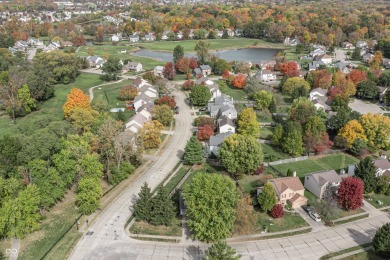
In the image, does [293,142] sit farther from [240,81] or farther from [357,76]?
[357,76]

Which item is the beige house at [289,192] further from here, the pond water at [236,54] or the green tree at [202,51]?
the pond water at [236,54]

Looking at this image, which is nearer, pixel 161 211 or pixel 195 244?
pixel 195 244

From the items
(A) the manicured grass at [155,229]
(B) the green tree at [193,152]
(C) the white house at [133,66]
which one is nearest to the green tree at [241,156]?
(B) the green tree at [193,152]

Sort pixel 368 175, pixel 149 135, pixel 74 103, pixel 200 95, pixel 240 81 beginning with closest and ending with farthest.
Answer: pixel 368 175 < pixel 149 135 < pixel 74 103 < pixel 200 95 < pixel 240 81

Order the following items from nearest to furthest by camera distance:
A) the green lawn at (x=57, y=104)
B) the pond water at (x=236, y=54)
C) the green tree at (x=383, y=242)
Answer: the green tree at (x=383, y=242) → the green lawn at (x=57, y=104) → the pond water at (x=236, y=54)

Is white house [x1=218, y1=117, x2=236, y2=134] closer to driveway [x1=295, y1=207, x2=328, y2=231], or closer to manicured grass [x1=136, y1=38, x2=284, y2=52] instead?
driveway [x1=295, y1=207, x2=328, y2=231]

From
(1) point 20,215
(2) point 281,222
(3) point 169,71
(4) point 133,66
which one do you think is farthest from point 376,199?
(4) point 133,66
